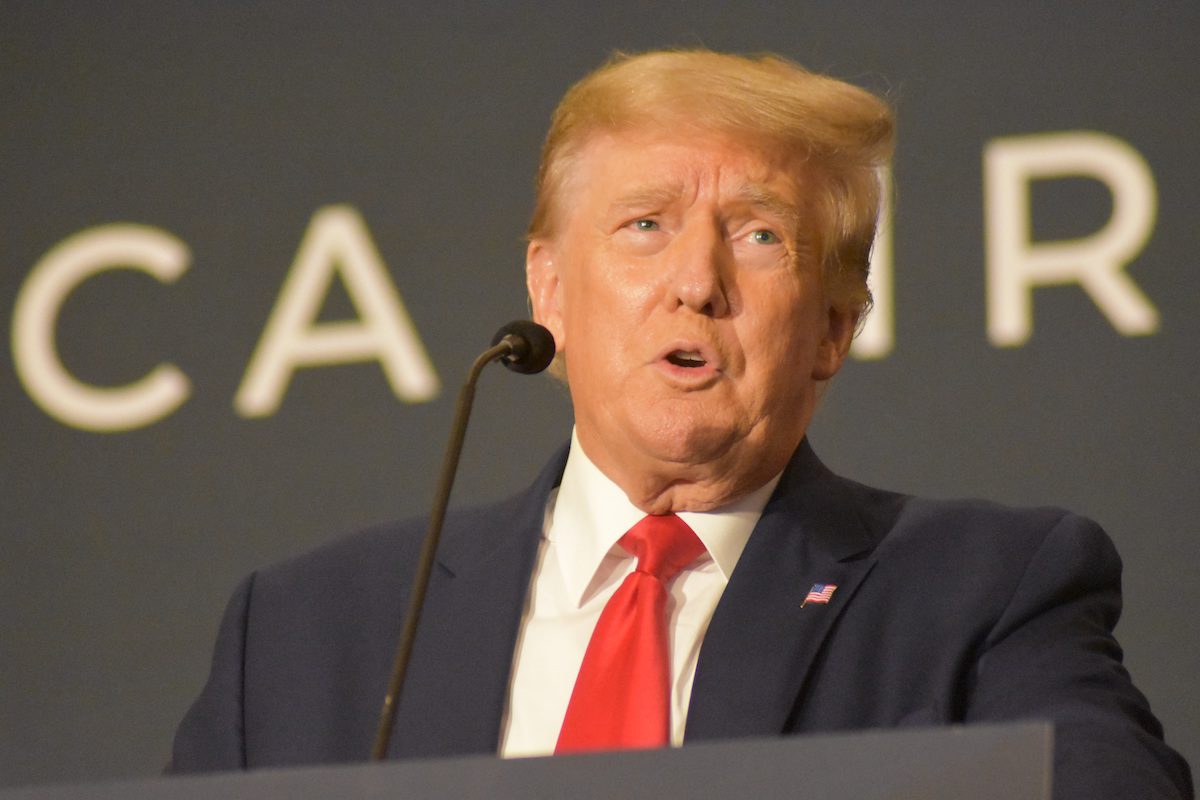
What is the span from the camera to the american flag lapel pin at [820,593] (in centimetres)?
203

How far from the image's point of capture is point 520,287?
10.8ft

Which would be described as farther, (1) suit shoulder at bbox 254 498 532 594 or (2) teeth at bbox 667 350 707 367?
(1) suit shoulder at bbox 254 498 532 594

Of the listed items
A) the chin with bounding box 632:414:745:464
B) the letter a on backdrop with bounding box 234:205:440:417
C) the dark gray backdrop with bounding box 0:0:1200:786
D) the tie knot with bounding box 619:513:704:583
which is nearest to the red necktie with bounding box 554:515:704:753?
the tie knot with bounding box 619:513:704:583

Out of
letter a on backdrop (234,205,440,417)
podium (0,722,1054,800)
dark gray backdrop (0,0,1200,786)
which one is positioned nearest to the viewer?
podium (0,722,1054,800)

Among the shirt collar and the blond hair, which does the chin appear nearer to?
the shirt collar

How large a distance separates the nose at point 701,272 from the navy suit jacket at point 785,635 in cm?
25

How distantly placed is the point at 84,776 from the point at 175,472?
56cm

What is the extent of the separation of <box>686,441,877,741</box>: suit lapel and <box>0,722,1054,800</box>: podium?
0.69 m

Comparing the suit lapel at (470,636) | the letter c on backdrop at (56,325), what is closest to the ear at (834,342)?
the suit lapel at (470,636)

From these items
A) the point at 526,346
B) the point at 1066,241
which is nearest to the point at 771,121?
the point at 526,346

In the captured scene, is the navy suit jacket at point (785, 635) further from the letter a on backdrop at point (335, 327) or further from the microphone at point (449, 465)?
the letter a on backdrop at point (335, 327)

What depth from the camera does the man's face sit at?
212 cm

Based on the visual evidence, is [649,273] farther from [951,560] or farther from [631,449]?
[951,560]

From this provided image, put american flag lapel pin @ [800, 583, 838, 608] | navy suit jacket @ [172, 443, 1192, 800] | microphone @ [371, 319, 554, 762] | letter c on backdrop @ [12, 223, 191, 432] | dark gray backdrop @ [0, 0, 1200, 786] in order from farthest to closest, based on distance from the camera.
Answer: letter c on backdrop @ [12, 223, 191, 432]
dark gray backdrop @ [0, 0, 1200, 786]
american flag lapel pin @ [800, 583, 838, 608]
navy suit jacket @ [172, 443, 1192, 800]
microphone @ [371, 319, 554, 762]
